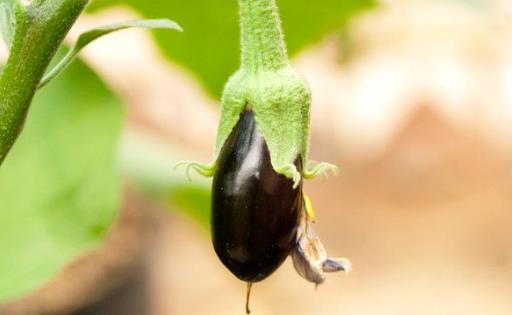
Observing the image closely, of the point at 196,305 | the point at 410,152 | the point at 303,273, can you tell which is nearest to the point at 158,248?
the point at 196,305

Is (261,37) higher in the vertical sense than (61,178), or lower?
higher

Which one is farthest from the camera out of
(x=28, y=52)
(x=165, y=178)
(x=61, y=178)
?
(x=165, y=178)

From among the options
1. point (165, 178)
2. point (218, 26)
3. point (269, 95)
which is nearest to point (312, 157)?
point (165, 178)

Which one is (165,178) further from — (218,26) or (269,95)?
(269,95)

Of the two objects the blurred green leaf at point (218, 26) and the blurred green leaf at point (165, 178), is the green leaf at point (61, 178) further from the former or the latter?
the blurred green leaf at point (165, 178)

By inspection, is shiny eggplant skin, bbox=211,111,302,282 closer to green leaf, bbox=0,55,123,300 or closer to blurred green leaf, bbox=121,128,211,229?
green leaf, bbox=0,55,123,300

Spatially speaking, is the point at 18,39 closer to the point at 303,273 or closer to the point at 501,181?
the point at 303,273
